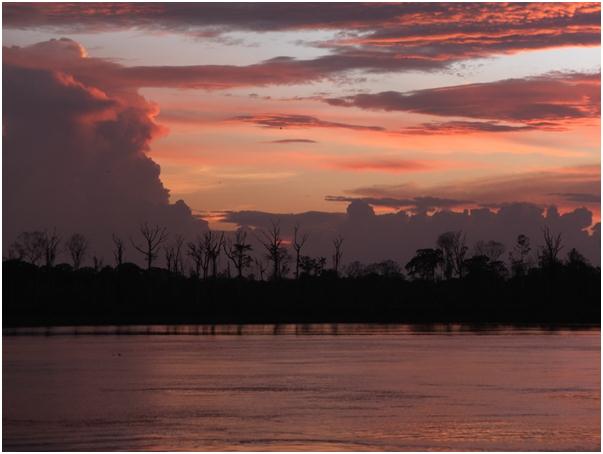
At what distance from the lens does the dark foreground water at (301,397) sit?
68.8 ft

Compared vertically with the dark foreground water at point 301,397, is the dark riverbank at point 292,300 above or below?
above

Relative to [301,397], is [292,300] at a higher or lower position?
higher

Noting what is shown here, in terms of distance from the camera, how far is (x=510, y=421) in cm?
2350

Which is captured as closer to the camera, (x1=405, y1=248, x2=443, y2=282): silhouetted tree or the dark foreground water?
the dark foreground water

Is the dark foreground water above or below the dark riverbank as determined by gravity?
below

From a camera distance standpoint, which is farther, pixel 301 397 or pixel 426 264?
pixel 426 264

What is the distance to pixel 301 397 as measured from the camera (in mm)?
27297

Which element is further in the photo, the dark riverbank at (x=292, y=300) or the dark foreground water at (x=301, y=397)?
the dark riverbank at (x=292, y=300)

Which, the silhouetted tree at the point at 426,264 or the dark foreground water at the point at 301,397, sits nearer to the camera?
the dark foreground water at the point at 301,397

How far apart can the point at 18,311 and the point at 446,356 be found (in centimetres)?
5147

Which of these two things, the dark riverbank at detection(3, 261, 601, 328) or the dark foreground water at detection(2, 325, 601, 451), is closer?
the dark foreground water at detection(2, 325, 601, 451)

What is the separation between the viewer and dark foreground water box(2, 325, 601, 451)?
21.0 meters

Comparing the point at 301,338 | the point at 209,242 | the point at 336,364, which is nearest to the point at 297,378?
the point at 336,364

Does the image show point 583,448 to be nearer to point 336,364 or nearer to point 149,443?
point 149,443
